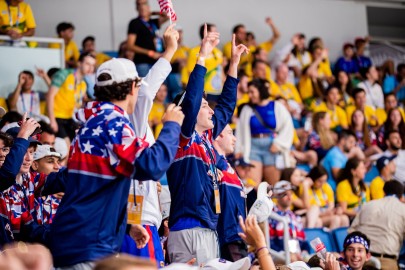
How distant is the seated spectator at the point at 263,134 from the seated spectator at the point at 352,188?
829 mm

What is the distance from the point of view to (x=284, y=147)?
10.5m

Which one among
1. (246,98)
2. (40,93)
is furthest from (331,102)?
(40,93)

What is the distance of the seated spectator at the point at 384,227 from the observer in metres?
8.74

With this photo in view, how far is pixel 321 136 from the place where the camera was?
12227mm

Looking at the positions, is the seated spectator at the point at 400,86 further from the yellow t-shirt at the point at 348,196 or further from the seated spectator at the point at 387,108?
the yellow t-shirt at the point at 348,196

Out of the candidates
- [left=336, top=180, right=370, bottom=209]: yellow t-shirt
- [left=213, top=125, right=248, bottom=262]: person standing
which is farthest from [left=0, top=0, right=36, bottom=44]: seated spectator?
[left=213, top=125, right=248, bottom=262]: person standing

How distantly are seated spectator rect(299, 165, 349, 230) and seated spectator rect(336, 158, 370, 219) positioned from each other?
0.53 ft

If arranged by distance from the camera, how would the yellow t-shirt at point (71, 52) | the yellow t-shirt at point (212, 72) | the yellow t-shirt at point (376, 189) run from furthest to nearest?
the yellow t-shirt at point (212, 72) < the yellow t-shirt at point (71, 52) < the yellow t-shirt at point (376, 189)

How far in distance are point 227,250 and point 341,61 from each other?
9.85m

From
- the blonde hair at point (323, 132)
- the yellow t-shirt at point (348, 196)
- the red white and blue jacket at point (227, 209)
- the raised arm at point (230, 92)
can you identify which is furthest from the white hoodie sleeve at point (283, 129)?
the red white and blue jacket at point (227, 209)

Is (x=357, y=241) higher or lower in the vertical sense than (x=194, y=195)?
lower

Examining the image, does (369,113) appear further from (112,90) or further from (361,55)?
(112,90)

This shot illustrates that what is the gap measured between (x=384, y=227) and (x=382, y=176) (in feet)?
8.77

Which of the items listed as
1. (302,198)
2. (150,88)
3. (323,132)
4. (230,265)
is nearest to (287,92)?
(323,132)
